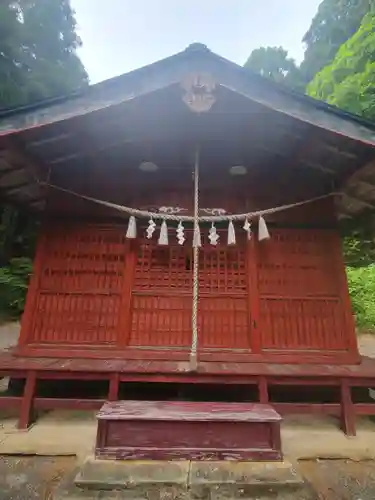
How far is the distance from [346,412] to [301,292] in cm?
183

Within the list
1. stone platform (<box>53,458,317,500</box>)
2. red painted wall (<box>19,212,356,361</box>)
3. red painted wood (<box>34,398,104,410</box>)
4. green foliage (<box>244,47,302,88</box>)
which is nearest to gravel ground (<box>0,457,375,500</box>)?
stone platform (<box>53,458,317,500</box>)

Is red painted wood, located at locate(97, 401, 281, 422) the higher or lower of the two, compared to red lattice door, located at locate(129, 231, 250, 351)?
lower

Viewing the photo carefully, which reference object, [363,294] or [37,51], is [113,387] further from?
[37,51]

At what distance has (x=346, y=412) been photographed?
4031mm

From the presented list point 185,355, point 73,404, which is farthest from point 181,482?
point 185,355

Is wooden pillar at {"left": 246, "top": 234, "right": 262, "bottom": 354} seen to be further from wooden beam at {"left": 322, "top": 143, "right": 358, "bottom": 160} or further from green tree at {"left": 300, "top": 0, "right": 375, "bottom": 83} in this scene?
green tree at {"left": 300, "top": 0, "right": 375, "bottom": 83}

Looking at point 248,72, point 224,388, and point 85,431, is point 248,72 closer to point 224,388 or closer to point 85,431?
point 224,388

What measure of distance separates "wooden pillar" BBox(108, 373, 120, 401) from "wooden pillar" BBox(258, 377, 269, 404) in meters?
1.90

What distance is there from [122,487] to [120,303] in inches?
107

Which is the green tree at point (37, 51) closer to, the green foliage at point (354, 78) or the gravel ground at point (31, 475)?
the gravel ground at point (31, 475)

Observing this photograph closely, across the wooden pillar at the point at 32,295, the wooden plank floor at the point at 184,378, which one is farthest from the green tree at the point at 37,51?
the wooden plank floor at the point at 184,378

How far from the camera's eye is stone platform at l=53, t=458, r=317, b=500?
2.59 meters

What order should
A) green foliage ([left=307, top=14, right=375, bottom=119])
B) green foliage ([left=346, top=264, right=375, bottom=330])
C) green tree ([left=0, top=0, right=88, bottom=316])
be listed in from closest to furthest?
green tree ([left=0, top=0, right=88, bottom=316]) < green foliage ([left=307, top=14, right=375, bottom=119]) < green foliage ([left=346, top=264, right=375, bottom=330])

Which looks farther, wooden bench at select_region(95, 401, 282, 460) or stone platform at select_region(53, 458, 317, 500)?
wooden bench at select_region(95, 401, 282, 460)
